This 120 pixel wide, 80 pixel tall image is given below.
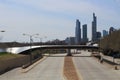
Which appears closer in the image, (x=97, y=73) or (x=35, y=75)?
(x=35, y=75)

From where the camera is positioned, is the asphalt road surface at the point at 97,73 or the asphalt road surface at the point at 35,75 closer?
the asphalt road surface at the point at 35,75

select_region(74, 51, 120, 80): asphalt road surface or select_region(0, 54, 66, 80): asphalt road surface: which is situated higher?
select_region(74, 51, 120, 80): asphalt road surface

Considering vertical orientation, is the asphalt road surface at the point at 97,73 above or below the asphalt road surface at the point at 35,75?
above

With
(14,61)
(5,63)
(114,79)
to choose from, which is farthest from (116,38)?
(114,79)

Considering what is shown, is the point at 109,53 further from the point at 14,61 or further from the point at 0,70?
the point at 0,70

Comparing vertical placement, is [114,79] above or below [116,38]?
below

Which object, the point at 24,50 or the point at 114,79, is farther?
the point at 24,50

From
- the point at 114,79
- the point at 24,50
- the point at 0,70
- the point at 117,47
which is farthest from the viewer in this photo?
the point at 24,50

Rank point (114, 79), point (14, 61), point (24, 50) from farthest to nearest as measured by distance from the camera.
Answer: point (24, 50)
point (14, 61)
point (114, 79)

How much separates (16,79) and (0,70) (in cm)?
1670

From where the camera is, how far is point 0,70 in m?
65.8

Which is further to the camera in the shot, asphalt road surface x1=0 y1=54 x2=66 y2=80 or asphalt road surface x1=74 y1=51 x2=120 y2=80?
asphalt road surface x1=74 y1=51 x2=120 y2=80

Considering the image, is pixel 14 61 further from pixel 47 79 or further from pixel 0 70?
pixel 47 79

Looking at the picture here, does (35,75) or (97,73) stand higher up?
(97,73)
